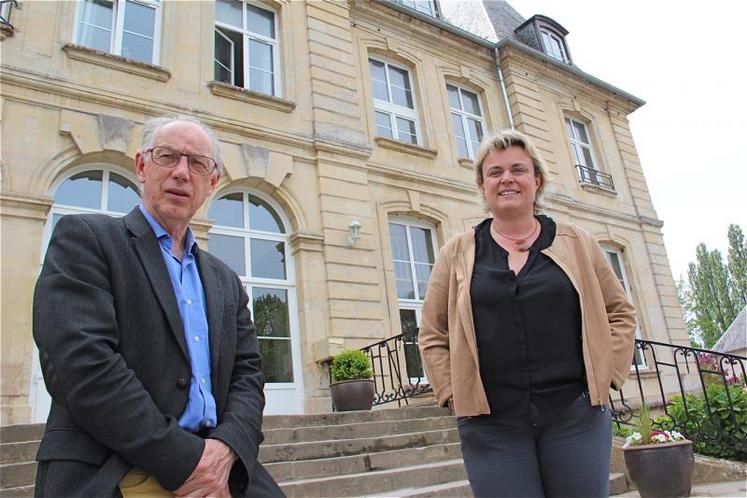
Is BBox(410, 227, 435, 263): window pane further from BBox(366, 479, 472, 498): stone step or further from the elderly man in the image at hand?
the elderly man

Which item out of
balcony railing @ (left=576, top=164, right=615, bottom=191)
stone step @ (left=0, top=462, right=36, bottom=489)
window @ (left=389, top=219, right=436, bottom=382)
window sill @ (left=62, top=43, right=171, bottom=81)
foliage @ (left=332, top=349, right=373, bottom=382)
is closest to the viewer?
stone step @ (left=0, top=462, right=36, bottom=489)

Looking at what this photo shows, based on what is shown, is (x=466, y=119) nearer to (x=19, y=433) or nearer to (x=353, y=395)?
(x=353, y=395)

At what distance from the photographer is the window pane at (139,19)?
7.57m

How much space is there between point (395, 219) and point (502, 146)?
23.7 feet

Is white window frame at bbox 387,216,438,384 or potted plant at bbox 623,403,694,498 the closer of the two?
potted plant at bbox 623,403,694,498

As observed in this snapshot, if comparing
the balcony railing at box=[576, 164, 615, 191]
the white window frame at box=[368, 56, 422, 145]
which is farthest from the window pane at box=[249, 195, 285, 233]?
the balcony railing at box=[576, 164, 615, 191]

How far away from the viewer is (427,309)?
2070 mm

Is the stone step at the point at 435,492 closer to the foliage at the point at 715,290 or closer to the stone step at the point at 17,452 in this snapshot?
the stone step at the point at 17,452

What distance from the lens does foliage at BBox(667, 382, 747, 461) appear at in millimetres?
5258

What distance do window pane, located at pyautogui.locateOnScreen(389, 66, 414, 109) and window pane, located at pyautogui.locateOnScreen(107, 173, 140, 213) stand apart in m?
5.46

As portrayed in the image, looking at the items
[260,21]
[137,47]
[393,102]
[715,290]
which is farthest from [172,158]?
[715,290]

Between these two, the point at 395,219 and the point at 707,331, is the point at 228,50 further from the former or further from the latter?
the point at 707,331

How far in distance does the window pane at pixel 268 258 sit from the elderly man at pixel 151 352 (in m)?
5.72

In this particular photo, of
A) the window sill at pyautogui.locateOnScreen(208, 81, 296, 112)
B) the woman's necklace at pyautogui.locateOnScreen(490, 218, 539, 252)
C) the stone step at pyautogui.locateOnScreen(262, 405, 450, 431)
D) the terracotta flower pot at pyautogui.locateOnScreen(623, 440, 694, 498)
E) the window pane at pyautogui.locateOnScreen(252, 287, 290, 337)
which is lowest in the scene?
the terracotta flower pot at pyautogui.locateOnScreen(623, 440, 694, 498)
